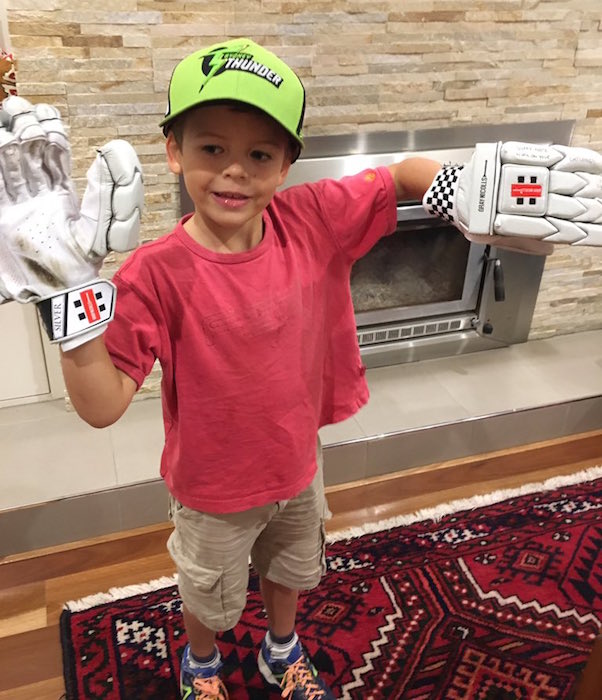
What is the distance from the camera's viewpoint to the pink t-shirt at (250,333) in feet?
2.63

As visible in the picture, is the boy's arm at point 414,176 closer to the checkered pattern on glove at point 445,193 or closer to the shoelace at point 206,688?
the checkered pattern on glove at point 445,193

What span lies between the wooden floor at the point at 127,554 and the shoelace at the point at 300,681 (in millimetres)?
380

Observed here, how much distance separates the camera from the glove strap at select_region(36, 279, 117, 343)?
2.21 ft

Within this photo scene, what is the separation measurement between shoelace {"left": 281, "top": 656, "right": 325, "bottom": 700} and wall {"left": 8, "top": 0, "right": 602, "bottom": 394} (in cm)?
97

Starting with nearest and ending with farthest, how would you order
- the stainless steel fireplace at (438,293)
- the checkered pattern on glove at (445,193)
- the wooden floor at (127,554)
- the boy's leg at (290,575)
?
the checkered pattern on glove at (445,193) < the boy's leg at (290,575) < the wooden floor at (127,554) < the stainless steel fireplace at (438,293)

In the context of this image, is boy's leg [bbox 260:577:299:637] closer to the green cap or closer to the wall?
the green cap

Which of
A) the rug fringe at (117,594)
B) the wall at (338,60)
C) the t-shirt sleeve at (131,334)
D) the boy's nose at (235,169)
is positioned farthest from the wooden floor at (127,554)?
the boy's nose at (235,169)

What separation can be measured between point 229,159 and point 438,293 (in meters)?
1.40

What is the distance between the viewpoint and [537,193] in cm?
82

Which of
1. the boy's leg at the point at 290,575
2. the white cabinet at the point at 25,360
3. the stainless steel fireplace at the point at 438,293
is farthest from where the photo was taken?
the stainless steel fireplace at the point at 438,293

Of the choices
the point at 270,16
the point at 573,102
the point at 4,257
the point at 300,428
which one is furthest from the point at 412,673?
the point at 573,102

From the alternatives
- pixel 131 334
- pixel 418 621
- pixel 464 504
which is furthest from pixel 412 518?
pixel 131 334

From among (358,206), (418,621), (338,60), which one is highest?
(338,60)

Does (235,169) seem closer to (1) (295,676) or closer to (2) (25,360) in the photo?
(1) (295,676)
